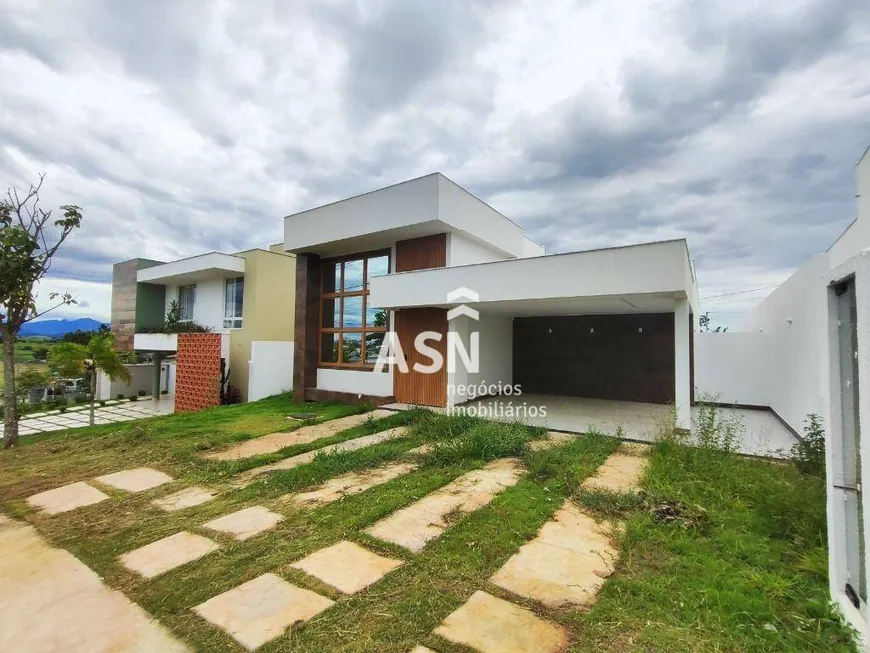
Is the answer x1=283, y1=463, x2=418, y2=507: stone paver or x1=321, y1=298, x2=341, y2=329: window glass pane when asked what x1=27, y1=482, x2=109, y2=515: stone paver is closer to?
x1=283, y1=463, x2=418, y2=507: stone paver

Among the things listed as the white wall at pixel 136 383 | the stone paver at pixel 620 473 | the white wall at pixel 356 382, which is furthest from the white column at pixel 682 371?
the white wall at pixel 136 383

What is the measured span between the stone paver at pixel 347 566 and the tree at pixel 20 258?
9.14 metres

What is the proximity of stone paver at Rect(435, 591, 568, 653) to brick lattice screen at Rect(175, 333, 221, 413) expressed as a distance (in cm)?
1489

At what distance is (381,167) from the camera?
47.7 ft

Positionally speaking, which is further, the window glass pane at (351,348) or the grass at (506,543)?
the window glass pane at (351,348)

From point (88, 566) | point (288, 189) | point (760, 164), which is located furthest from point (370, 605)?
point (288, 189)

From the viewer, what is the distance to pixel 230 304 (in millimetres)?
16984

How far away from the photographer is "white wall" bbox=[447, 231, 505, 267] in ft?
33.1

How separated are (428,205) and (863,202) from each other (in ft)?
23.8

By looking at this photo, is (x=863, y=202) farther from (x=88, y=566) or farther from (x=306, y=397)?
(x=306, y=397)

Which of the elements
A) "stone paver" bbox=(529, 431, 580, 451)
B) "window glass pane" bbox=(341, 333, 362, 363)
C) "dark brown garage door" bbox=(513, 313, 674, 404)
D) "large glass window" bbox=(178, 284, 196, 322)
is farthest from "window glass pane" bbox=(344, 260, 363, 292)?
"large glass window" bbox=(178, 284, 196, 322)

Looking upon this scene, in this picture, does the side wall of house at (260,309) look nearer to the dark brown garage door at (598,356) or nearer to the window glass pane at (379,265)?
the window glass pane at (379,265)

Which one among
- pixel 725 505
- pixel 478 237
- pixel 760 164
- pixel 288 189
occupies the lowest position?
pixel 725 505

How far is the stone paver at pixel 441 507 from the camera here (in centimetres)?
354
